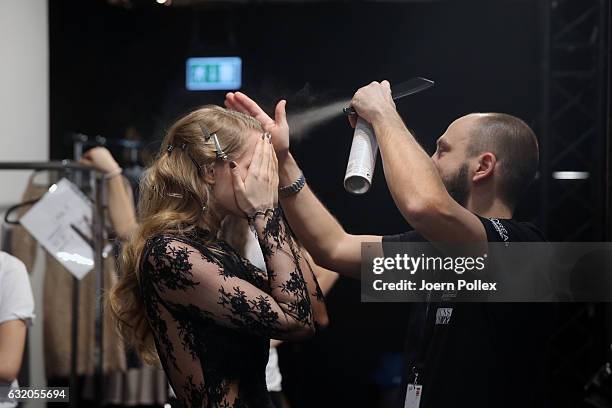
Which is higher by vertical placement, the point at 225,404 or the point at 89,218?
the point at 89,218

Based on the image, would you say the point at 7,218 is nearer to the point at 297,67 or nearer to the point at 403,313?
the point at 297,67

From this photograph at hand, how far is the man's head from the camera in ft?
7.57

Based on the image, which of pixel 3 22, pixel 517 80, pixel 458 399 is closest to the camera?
pixel 458 399

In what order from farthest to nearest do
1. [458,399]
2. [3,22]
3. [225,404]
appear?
[3,22] < [458,399] < [225,404]

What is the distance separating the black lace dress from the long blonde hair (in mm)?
107

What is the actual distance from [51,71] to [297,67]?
881 mm

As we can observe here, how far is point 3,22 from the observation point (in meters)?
2.79

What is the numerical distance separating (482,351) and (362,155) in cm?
66

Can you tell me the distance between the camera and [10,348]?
2.76 meters

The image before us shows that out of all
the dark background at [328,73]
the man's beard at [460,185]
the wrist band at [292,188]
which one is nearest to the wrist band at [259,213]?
the wrist band at [292,188]

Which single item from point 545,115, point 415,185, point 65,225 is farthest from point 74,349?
point 545,115

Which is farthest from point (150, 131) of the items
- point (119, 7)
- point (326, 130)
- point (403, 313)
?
point (403, 313)

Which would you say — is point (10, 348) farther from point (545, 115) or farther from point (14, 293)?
point (545, 115)

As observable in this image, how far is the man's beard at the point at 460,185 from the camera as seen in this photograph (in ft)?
A: 7.52
